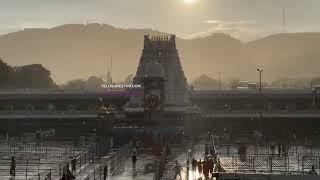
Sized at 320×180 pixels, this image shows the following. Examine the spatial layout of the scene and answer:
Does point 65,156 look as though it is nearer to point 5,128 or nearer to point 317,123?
point 5,128

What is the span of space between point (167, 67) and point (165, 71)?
94 cm

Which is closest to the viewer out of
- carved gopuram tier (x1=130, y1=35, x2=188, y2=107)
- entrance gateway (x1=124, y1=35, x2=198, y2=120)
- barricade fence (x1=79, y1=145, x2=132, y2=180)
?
barricade fence (x1=79, y1=145, x2=132, y2=180)

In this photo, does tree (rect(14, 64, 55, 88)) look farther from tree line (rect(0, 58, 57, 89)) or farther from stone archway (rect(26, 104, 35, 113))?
stone archway (rect(26, 104, 35, 113))

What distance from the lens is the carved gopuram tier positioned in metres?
88.1

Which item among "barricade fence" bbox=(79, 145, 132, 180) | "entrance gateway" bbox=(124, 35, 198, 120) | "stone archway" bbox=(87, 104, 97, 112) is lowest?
"barricade fence" bbox=(79, 145, 132, 180)

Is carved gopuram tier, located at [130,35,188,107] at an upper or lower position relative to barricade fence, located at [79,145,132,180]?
upper

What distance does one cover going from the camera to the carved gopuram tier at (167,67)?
88.1 meters

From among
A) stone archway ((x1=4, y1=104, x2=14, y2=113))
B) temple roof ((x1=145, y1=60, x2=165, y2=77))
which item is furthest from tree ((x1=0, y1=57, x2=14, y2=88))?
temple roof ((x1=145, y1=60, x2=165, y2=77))

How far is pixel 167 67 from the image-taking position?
302ft

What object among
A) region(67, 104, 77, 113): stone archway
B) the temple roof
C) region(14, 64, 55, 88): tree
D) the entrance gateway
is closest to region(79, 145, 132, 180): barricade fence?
the entrance gateway

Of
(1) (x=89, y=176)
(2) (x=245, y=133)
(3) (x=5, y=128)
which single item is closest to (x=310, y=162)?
(1) (x=89, y=176)

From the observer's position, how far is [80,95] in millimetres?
126000

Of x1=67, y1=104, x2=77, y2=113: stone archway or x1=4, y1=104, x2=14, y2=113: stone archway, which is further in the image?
x1=67, y1=104, x2=77, y2=113: stone archway

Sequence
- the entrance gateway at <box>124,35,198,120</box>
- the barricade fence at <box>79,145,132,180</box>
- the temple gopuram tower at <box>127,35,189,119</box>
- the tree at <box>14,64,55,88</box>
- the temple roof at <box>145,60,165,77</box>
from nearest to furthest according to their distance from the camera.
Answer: the barricade fence at <box>79,145,132,180</box>
the entrance gateway at <box>124,35,198,120</box>
the temple roof at <box>145,60,165,77</box>
the temple gopuram tower at <box>127,35,189,119</box>
the tree at <box>14,64,55,88</box>
